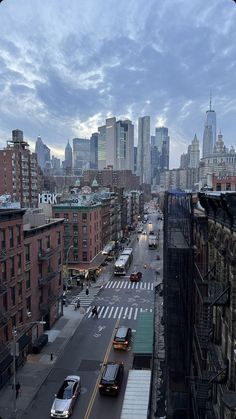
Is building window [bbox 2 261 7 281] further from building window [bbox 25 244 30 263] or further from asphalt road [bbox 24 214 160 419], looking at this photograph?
asphalt road [bbox 24 214 160 419]

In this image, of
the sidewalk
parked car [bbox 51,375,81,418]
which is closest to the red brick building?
the sidewalk

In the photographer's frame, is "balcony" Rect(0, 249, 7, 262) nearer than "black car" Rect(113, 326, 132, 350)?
Yes

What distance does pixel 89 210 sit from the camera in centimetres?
7031

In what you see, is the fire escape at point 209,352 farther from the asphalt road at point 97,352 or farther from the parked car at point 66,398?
the parked car at point 66,398

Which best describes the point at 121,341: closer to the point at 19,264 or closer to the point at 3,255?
the point at 19,264

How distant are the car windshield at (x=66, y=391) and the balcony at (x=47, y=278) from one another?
1417 cm

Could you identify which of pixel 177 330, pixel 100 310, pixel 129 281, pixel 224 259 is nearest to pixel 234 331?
pixel 224 259

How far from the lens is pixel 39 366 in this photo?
35.0 metres

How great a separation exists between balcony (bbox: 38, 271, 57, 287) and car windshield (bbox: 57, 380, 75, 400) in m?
14.2

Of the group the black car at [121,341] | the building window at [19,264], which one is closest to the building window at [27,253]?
the building window at [19,264]

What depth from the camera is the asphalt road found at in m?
27.8

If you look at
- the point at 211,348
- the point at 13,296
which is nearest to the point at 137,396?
the point at 211,348

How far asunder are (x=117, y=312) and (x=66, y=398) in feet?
76.7

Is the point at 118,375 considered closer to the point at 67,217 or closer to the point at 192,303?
the point at 192,303
